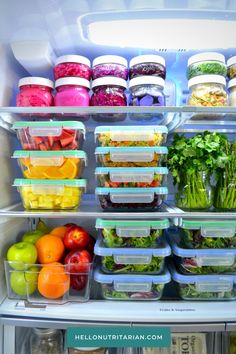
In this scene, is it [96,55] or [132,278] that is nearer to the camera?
[132,278]

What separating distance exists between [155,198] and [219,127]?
489mm

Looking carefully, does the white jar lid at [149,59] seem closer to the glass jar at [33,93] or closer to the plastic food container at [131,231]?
the glass jar at [33,93]

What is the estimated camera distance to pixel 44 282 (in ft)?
2.81

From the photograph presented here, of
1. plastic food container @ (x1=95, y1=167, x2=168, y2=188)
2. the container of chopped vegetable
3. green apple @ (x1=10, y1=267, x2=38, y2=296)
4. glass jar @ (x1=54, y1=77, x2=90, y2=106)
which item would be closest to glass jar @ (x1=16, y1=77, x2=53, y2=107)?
glass jar @ (x1=54, y1=77, x2=90, y2=106)

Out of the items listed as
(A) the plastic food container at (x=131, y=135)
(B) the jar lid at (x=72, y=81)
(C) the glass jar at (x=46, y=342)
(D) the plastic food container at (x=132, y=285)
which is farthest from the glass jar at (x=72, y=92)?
(C) the glass jar at (x=46, y=342)

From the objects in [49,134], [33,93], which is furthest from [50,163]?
[33,93]

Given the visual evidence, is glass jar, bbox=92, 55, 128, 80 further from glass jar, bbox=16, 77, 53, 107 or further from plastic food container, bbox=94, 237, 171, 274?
plastic food container, bbox=94, 237, 171, 274

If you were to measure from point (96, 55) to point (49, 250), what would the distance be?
2.46ft

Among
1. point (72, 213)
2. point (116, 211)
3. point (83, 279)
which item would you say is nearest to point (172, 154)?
point (116, 211)

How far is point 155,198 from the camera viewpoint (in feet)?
2.96

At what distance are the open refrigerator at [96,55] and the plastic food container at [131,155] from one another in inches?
4.7

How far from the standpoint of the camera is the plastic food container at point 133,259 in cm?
88

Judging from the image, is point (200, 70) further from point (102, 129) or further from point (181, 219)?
point (181, 219)

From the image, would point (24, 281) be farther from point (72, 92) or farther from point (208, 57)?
point (208, 57)
